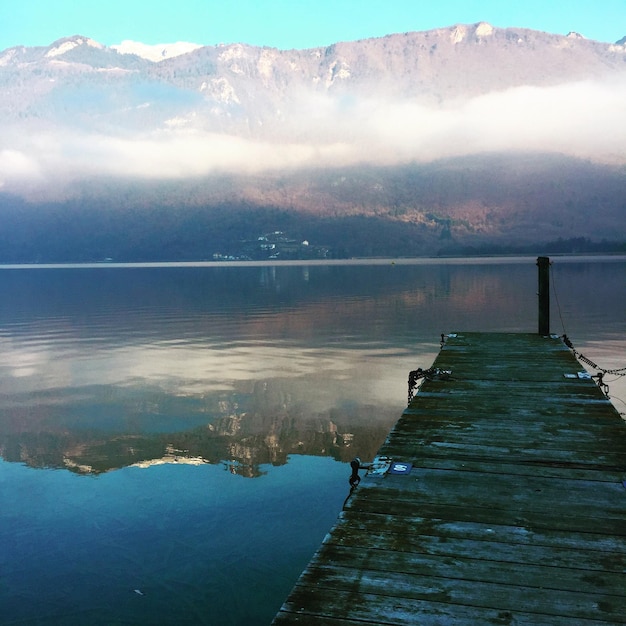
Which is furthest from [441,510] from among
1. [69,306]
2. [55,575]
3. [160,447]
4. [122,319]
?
[69,306]

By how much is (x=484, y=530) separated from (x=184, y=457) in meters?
10.0

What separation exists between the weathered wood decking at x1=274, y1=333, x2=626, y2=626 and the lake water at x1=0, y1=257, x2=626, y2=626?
2.87m

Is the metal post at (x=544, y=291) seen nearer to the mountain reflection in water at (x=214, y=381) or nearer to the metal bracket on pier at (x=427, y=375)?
the mountain reflection in water at (x=214, y=381)

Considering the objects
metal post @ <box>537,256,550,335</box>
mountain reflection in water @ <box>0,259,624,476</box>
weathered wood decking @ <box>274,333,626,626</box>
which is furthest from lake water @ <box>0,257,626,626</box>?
metal post @ <box>537,256,550,335</box>

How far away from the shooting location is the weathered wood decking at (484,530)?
17.0 feet

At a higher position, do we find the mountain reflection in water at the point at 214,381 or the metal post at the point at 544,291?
the metal post at the point at 544,291

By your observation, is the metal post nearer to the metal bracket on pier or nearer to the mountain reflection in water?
the mountain reflection in water

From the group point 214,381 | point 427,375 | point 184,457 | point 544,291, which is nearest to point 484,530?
point 427,375

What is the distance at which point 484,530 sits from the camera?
664 centimetres

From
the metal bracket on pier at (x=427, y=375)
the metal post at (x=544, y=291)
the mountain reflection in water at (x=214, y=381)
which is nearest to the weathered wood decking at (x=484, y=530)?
the metal bracket on pier at (x=427, y=375)

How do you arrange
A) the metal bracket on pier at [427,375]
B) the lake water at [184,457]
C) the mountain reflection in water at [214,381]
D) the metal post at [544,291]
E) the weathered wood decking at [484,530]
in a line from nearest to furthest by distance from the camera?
the weathered wood decking at [484,530], the lake water at [184,457], the metal bracket on pier at [427,375], the mountain reflection in water at [214,381], the metal post at [544,291]

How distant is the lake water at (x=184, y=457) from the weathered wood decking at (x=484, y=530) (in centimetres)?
287

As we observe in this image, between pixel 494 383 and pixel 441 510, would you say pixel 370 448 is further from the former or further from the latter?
pixel 441 510

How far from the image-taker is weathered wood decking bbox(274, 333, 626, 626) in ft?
17.0
